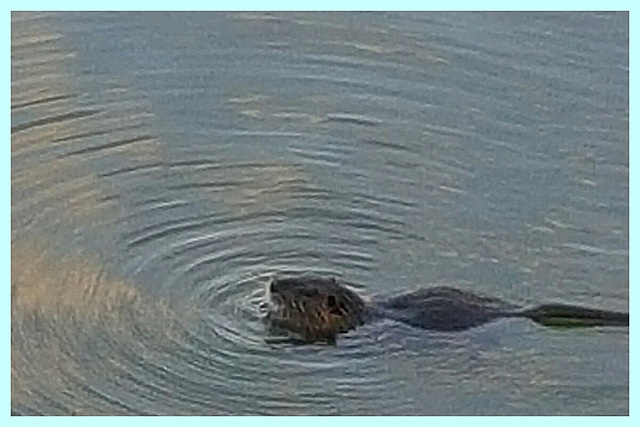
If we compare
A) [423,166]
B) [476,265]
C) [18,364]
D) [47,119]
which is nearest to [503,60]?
[423,166]

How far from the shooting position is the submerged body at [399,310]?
10.9 ft

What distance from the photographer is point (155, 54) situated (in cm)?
373

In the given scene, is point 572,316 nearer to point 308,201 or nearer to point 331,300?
point 331,300

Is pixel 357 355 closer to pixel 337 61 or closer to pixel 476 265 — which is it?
pixel 476 265

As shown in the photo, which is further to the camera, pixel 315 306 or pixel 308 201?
pixel 308 201

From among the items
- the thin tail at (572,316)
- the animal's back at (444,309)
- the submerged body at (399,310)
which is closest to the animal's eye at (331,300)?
the submerged body at (399,310)

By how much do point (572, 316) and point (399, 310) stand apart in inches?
14.4

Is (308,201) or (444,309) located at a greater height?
(308,201)

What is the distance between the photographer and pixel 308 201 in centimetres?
351

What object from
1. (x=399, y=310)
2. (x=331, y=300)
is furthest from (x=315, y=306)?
(x=399, y=310)

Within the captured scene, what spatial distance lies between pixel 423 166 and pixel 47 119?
2.84 ft

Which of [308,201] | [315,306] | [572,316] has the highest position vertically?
[308,201]

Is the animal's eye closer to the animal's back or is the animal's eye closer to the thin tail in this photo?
the animal's back

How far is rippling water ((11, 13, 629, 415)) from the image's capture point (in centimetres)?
319
